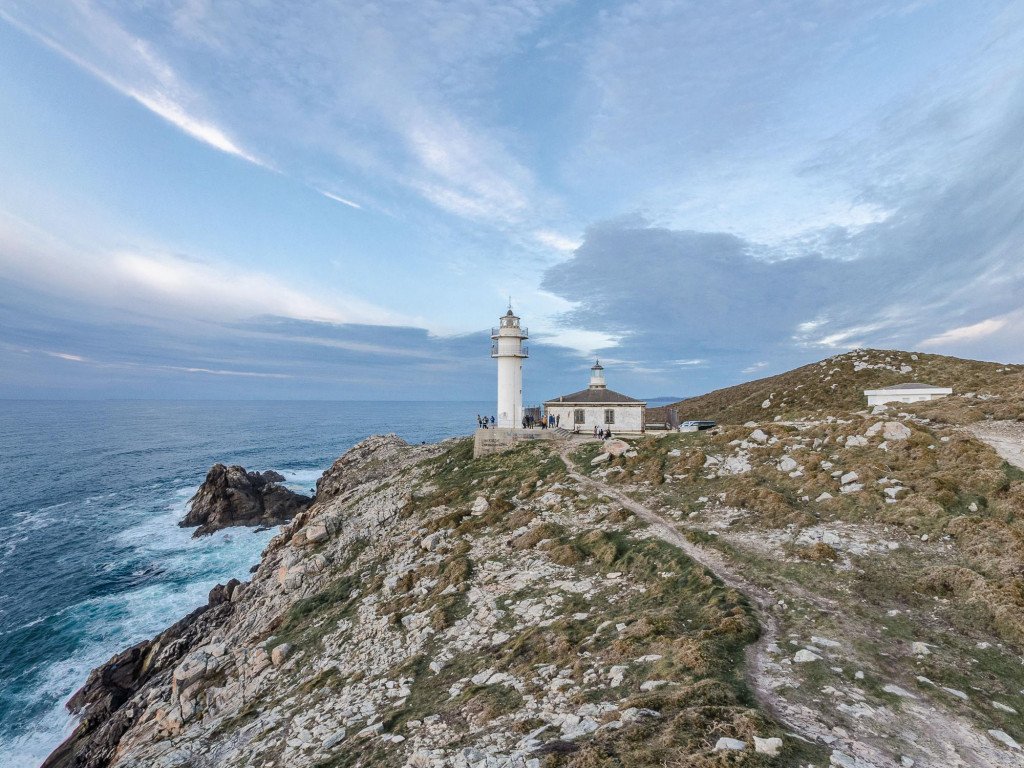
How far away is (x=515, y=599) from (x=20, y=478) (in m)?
93.8

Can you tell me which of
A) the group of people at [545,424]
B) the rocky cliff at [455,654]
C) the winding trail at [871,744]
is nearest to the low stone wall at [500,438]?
the group of people at [545,424]

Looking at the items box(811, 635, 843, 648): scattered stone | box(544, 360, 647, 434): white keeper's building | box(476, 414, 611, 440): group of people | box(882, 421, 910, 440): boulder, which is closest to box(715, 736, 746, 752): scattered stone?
box(811, 635, 843, 648): scattered stone

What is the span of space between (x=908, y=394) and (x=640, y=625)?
44805 millimetres

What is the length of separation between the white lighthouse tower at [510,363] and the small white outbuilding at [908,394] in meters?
34.1

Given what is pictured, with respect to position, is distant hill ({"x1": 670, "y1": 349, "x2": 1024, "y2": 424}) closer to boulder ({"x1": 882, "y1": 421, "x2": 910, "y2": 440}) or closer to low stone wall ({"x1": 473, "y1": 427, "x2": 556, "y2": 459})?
boulder ({"x1": 882, "y1": 421, "x2": 910, "y2": 440})

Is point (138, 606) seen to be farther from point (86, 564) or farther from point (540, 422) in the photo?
point (540, 422)

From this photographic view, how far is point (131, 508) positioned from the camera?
190 feet

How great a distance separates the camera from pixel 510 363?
4478cm

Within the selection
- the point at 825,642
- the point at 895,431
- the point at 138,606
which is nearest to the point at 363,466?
the point at 138,606

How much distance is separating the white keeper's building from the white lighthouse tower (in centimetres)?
373

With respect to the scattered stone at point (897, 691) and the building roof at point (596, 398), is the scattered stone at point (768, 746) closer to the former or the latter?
the scattered stone at point (897, 691)

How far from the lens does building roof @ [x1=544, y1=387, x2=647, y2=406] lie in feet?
140

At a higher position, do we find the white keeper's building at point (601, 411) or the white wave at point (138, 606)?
the white keeper's building at point (601, 411)

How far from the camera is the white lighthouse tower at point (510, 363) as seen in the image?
146 feet
